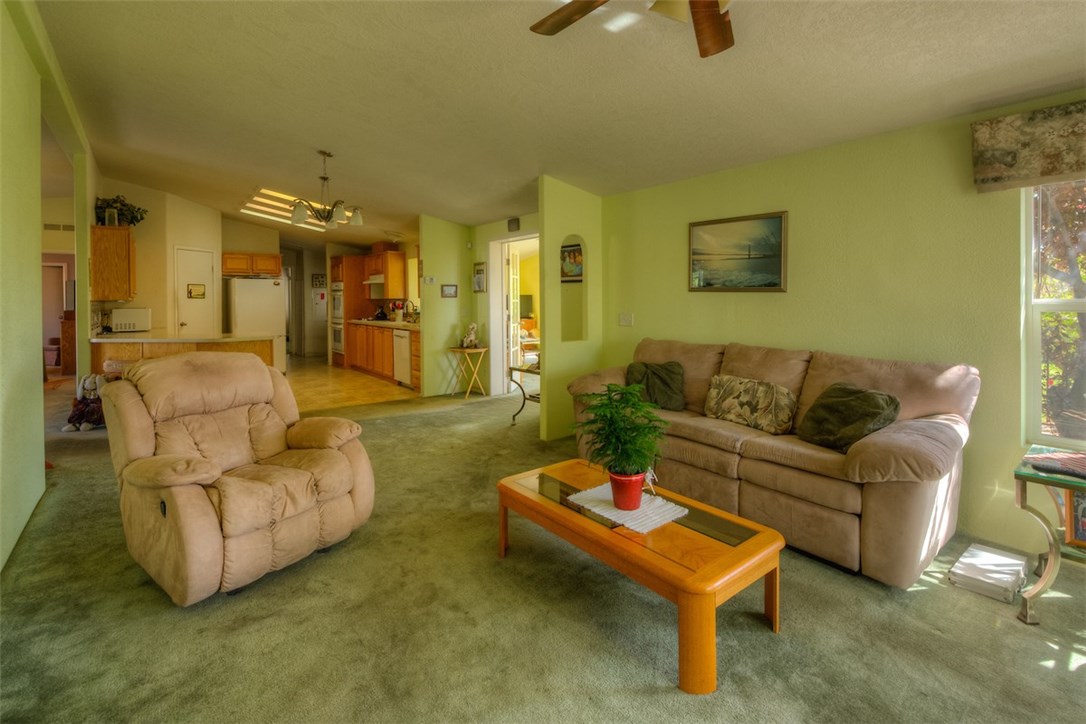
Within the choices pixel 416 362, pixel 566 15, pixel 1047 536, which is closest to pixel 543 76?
pixel 566 15

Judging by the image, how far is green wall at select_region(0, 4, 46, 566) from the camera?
2.20m

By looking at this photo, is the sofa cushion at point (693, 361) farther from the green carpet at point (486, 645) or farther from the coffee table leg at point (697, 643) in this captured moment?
the coffee table leg at point (697, 643)

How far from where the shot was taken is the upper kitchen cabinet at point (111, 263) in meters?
5.21

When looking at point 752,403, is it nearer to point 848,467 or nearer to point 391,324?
point 848,467

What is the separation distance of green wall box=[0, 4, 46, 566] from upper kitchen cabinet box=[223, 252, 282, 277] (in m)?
5.94

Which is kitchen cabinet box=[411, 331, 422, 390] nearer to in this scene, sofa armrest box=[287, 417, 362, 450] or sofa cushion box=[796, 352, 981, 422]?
sofa armrest box=[287, 417, 362, 450]

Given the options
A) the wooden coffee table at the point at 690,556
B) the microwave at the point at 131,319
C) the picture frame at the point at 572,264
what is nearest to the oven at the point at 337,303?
the microwave at the point at 131,319

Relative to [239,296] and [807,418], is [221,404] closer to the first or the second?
[807,418]

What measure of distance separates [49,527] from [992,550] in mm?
4917

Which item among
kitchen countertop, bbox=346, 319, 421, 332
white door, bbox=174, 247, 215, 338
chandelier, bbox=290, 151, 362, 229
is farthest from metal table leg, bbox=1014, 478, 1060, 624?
white door, bbox=174, 247, 215, 338

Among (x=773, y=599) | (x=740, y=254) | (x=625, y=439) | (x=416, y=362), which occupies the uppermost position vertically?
(x=740, y=254)

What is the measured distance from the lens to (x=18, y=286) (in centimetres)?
243

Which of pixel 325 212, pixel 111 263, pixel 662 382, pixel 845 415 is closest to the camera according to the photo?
pixel 845 415

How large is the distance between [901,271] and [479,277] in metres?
5.01
